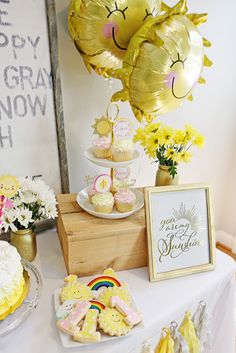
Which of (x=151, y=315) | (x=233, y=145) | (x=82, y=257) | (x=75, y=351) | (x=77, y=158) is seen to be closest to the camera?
(x=75, y=351)

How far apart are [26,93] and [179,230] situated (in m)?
0.66

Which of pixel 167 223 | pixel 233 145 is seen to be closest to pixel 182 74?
pixel 167 223

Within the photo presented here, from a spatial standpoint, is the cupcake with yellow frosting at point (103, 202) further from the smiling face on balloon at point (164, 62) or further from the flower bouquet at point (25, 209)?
the smiling face on balloon at point (164, 62)

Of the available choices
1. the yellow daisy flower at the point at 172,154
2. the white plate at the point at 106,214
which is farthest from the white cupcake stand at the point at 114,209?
the yellow daisy flower at the point at 172,154

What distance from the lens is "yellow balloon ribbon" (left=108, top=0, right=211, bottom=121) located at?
0.79 metres

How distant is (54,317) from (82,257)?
187mm

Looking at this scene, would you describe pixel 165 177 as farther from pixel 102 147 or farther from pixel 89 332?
pixel 89 332

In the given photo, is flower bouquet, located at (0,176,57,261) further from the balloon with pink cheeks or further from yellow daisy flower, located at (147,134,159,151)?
the balloon with pink cheeks

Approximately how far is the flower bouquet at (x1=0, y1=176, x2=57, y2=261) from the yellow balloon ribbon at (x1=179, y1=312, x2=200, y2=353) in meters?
0.50

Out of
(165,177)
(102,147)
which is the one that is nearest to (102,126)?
(102,147)

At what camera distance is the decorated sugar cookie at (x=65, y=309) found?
752 mm

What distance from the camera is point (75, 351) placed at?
2.31ft

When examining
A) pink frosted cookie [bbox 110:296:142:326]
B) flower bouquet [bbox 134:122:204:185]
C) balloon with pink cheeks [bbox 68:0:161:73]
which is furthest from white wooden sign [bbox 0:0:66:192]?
pink frosted cookie [bbox 110:296:142:326]

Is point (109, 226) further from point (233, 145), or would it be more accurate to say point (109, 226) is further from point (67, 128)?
point (233, 145)
